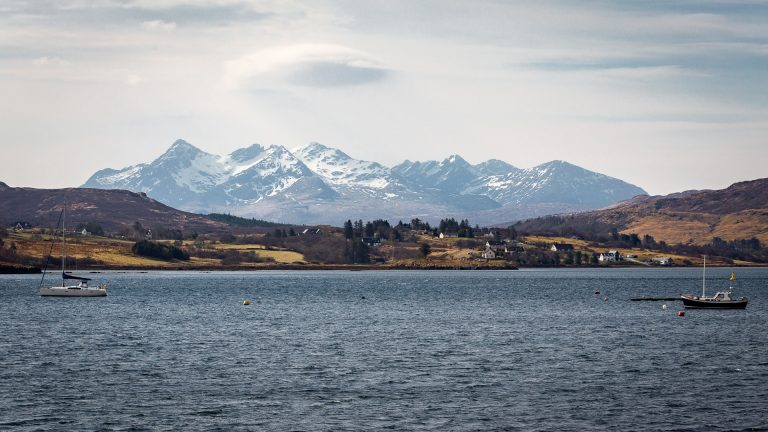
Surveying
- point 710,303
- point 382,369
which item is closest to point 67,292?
point 710,303

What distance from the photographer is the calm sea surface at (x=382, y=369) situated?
4912 centimetres

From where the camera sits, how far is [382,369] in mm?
65500

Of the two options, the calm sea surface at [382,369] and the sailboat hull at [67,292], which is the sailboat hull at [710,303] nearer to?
the calm sea surface at [382,369]

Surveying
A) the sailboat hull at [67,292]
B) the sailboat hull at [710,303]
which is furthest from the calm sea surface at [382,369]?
the sailboat hull at [67,292]

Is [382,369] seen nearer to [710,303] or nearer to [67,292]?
[710,303]

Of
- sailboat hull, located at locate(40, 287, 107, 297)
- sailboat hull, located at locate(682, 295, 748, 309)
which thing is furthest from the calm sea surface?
sailboat hull, located at locate(40, 287, 107, 297)

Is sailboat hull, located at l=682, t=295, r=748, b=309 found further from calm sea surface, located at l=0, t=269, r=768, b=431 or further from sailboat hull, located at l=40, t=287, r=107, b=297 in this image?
sailboat hull, located at l=40, t=287, r=107, b=297

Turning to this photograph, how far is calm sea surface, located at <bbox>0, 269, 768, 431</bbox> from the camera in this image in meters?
49.1

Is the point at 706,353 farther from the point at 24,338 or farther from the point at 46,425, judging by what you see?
the point at 24,338

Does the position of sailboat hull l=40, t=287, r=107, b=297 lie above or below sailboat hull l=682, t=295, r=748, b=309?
below

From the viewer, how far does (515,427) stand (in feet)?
154

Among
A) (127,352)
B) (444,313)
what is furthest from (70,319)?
(444,313)

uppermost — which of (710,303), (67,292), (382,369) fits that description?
(710,303)

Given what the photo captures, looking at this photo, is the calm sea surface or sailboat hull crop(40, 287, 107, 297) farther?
sailboat hull crop(40, 287, 107, 297)
